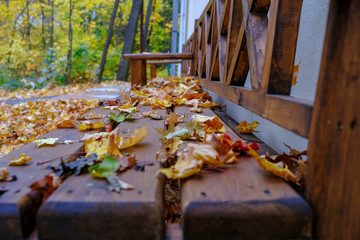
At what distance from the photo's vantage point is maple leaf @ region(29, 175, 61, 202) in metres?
0.83

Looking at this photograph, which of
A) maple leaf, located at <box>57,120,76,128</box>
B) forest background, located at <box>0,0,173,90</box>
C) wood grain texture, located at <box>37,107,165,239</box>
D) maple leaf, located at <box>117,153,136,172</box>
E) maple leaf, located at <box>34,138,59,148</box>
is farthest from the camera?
forest background, located at <box>0,0,173,90</box>

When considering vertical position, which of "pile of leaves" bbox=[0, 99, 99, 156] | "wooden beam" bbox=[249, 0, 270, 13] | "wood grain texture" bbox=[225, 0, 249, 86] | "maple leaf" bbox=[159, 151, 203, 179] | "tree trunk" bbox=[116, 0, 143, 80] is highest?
"tree trunk" bbox=[116, 0, 143, 80]

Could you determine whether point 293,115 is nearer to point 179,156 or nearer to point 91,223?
point 179,156

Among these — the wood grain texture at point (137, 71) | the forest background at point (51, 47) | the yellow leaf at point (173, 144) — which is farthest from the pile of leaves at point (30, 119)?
the forest background at point (51, 47)

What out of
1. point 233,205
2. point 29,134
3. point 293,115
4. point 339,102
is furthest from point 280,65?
point 29,134

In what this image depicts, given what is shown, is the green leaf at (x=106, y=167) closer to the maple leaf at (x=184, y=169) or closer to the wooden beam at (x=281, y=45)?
the maple leaf at (x=184, y=169)

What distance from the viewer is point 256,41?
1365 millimetres

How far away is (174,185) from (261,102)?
0.81 metres

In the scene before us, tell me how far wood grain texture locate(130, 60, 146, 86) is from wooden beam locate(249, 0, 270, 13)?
3109mm

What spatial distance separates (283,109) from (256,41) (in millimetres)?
545

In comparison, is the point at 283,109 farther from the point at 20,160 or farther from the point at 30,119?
the point at 30,119

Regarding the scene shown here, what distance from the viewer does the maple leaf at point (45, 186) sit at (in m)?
0.83

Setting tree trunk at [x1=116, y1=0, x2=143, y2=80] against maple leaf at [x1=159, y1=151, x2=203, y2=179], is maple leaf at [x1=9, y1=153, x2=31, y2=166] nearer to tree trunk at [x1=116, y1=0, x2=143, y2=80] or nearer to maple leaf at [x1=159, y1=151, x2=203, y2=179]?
maple leaf at [x1=159, y1=151, x2=203, y2=179]

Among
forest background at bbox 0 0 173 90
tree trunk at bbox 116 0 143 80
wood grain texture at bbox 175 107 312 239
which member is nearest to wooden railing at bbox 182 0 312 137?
wood grain texture at bbox 175 107 312 239
